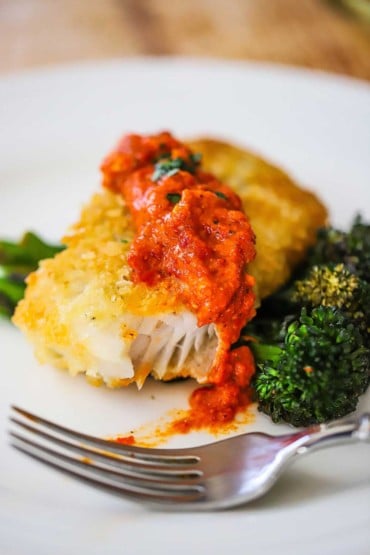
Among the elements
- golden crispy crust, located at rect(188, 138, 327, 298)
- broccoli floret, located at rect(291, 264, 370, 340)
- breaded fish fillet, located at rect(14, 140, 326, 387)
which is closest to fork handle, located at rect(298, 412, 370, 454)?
breaded fish fillet, located at rect(14, 140, 326, 387)

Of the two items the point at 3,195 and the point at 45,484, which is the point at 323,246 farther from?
the point at 3,195

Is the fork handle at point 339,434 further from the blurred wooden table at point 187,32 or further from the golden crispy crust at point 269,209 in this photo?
the blurred wooden table at point 187,32

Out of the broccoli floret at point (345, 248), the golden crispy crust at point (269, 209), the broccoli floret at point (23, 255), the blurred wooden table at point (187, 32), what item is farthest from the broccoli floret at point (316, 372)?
the blurred wooden table at point (187, 32)

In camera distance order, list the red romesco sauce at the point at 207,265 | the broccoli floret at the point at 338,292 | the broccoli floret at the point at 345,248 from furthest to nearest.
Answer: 1. the broccoli floret at the point at 345,248
2. the broccoli floret at the point at 338,292
3. the red romesco sauce at the point at 207,265

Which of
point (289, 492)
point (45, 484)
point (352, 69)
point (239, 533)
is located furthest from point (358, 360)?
point (352, 69)

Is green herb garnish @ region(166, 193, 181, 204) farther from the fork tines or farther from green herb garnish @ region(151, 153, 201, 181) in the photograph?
the fork tines

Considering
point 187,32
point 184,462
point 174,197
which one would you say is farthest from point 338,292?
point 187,32
